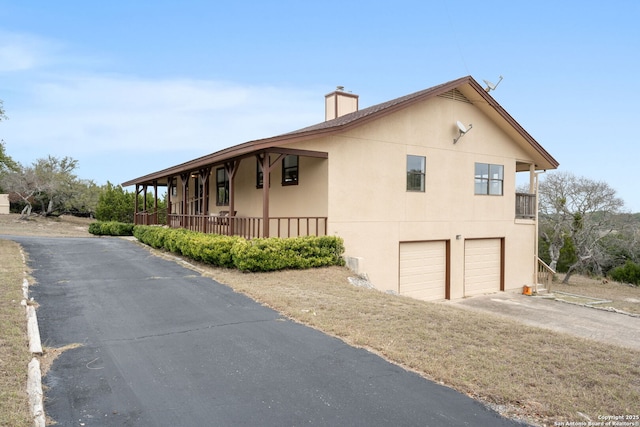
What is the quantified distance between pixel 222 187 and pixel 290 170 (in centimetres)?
591

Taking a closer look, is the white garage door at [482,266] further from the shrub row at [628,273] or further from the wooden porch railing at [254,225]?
the shrub row at [628,273]

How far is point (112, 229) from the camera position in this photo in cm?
2573

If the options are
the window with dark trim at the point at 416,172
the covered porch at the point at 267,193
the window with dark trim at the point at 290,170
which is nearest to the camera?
the covered porch at the point at 267,193

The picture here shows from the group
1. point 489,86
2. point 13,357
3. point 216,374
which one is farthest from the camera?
point 489,86

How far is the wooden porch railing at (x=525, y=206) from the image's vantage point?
18.4m

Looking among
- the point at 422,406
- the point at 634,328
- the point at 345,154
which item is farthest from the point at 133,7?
the point at 634,328

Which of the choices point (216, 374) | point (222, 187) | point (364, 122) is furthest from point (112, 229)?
point (216, 374)

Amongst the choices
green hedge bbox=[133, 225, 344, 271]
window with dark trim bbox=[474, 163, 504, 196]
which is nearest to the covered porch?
green hedge bbox=[133, 225, 344, 271]

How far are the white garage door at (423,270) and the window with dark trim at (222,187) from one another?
8143mm

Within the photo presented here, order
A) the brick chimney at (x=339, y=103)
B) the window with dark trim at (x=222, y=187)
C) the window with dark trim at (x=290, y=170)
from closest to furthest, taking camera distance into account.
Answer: the window with dark trim at (x=290, y=170) < the window with dark trim at (x=222, y=187) < the brick chimney at (x=339, y=103)

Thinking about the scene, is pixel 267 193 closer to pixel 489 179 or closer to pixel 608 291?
pixel 489 179

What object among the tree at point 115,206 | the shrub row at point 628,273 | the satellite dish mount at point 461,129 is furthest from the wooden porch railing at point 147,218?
the shrub row at point 628,273

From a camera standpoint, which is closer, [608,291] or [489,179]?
[489,179]

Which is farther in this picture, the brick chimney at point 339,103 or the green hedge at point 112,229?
the green hedge at point 112,229
